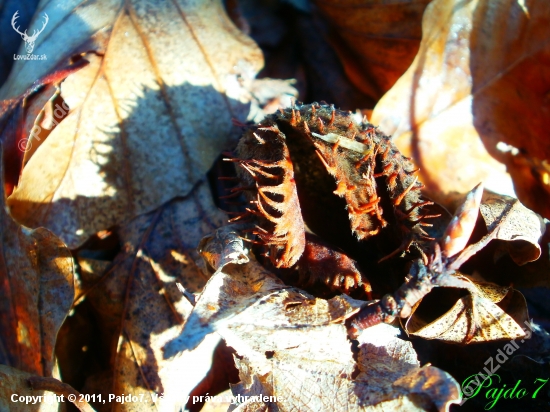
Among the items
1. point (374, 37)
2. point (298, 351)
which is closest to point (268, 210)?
point (298, 351)

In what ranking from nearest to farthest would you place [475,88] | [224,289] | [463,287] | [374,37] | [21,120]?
[463,287] → [224,289] → [21,120] → [475,88] → [374,37]

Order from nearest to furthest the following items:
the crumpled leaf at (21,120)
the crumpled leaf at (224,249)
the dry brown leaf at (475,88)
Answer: the crumpled leaf at (224,249) → the crumpled leaf at (21,120) → the dry brown leaf at (475,88)

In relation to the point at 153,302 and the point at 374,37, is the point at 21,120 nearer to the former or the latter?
the point at 153,302

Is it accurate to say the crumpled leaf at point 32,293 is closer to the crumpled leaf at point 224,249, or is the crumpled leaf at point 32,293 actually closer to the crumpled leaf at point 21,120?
the crumpled leaf at point 21,120

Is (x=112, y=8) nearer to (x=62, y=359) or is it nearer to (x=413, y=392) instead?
(x=62, y=359)

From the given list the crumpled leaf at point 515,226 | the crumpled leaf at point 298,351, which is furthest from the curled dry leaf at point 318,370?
the crumpled leaf at point 515,226

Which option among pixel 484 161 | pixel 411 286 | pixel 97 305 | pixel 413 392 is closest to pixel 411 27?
pixel 484 161
